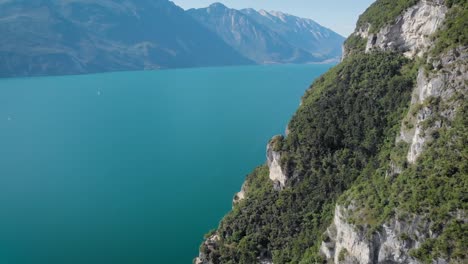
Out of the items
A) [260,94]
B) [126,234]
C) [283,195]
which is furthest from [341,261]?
[260,94]

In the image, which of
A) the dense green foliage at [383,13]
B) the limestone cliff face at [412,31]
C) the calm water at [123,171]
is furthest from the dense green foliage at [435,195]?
the calm water at [123,171]

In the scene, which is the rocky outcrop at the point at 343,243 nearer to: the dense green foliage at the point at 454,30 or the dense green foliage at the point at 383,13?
the dense green foliage at the point at 454,30

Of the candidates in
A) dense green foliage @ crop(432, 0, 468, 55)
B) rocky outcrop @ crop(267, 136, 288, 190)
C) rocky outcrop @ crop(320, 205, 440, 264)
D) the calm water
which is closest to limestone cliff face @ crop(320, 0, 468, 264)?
rocky outcrop @ crop(320, 205, 440, 264)

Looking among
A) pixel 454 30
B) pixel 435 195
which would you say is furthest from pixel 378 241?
pixel 454 30

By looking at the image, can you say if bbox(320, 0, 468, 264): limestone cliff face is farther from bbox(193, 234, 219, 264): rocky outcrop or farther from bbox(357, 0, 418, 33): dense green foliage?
bbox(193, 234, 219, 264): rocky outcrop

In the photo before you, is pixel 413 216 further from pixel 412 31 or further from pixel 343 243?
pixel 412 31

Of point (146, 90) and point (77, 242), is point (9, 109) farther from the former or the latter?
point (77, 242)

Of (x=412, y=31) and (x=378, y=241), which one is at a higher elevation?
(x=412, y=31)
